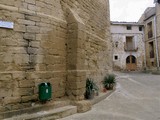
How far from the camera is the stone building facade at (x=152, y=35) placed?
21.7m

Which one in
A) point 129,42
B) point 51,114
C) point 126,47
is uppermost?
point 129,42

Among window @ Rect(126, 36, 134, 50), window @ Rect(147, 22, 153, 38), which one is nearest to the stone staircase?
window @ Rect(147, 22, 153, 38)

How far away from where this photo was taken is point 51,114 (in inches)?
164

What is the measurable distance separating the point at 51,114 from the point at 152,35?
2185cm

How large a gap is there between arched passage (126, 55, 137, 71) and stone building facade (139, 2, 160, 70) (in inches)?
70.1

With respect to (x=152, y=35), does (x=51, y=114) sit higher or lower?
lower

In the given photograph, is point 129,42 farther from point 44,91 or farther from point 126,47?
point 44,91

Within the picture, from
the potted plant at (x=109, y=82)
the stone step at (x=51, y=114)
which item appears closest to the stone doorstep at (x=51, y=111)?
the stone step at (x=51, y=114)

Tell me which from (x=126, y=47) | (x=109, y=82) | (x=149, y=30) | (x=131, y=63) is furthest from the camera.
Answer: (x=126, y=47)

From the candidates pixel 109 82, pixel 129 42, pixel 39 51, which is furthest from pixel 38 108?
pixel 129 42

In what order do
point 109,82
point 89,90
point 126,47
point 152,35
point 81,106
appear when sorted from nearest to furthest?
point 81,106, point 89,90, point 109,82, point 152,35, point 126,47

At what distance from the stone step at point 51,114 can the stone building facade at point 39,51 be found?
0.30 metres

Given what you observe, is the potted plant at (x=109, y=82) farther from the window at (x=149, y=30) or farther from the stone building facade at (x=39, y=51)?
the window at (x=149, y=30)

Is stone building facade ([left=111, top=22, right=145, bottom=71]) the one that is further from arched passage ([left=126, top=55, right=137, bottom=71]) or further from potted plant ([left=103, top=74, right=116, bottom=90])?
potted plant ([left=103, top=74, right=116, bottom=90])
